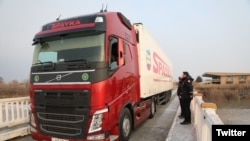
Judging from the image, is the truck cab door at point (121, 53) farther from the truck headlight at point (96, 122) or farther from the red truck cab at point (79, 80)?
the truck headlight at point (96, 122)

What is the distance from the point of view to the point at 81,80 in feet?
15.1

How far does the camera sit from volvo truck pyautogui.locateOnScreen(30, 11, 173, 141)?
4.58 metres

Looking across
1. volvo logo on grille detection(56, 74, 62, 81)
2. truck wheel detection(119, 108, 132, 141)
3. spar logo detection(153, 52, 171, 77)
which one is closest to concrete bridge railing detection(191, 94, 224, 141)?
truck wheel detection(119, 108, 132, 141)

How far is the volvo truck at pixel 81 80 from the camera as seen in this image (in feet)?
15.0

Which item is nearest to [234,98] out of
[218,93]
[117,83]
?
[218,93]

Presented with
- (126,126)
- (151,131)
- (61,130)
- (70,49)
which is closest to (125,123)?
(126,126)

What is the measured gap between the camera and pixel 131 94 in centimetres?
615

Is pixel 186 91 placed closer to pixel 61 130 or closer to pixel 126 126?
pixel 126 126

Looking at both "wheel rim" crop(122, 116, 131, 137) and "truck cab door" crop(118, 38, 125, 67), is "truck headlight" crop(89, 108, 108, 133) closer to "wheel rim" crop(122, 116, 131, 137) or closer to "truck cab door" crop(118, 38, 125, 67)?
"wheel rim" crop(122, 116, 131, 137)

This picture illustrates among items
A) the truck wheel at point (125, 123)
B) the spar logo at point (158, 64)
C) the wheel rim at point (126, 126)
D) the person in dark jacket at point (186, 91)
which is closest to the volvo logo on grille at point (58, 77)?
the truck wheel at point (125, 123)

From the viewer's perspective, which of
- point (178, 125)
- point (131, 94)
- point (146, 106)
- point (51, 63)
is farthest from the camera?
point (146, 106)

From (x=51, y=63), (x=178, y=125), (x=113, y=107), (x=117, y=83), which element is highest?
(x=51, y=63)

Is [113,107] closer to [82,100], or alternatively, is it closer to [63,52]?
[82,100]

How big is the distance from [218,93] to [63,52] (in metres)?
42.9
